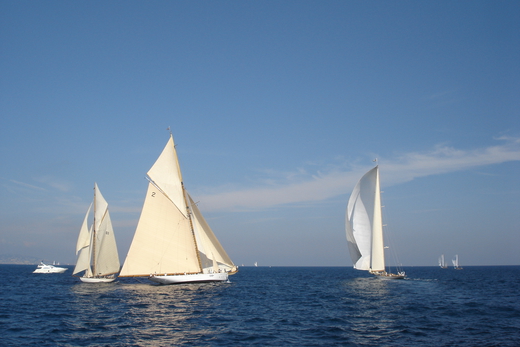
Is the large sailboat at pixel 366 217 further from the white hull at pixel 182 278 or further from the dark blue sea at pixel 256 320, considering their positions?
the white hull at pixel 182 278

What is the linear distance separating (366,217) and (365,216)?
0.24m

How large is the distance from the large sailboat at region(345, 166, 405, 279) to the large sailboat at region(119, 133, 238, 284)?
2318 centimetres

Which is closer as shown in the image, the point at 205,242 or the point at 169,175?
the point at 169,175

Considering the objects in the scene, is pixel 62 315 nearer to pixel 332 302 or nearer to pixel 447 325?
pixel 332 302

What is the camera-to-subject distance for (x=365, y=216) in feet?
225

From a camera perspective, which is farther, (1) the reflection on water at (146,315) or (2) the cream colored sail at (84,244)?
(2) the cream colored sail at (84,244)

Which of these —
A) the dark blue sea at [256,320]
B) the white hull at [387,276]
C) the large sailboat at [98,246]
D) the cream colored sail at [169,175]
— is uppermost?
the cream colored sail at [169,175]

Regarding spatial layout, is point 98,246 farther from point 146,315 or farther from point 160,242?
point 146,315

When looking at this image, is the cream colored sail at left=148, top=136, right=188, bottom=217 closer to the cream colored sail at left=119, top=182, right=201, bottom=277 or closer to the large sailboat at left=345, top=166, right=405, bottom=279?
the cream colored sail at left=119, top=182, right=201, bottom=277

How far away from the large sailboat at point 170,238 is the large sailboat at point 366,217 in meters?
23.2

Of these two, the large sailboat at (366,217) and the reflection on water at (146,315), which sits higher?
the large sailboat at (366,217)

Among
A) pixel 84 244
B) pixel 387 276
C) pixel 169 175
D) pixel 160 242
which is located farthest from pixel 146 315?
pixel 387 276

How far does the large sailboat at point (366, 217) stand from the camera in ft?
224

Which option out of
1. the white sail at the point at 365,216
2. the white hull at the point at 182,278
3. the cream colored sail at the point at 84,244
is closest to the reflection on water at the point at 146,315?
the white hull at the point at 182,278
